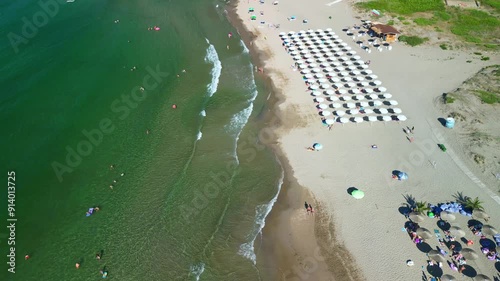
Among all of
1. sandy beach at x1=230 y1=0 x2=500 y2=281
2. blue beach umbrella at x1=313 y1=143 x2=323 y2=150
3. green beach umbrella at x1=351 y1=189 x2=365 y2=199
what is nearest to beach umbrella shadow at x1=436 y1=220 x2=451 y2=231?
sandy beach at x1=230 y1=0 x2=500 y2=281

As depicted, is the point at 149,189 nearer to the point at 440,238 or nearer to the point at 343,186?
the point at 343,186

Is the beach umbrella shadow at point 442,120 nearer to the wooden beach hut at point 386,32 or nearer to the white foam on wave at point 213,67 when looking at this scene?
the wooden beach hut at point 386,32

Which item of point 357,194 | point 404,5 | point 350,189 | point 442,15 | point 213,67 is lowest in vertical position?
point 442,15

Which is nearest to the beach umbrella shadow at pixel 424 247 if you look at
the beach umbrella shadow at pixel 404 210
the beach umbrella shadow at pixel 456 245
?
the beach umbrella shadow at pixel 456 245

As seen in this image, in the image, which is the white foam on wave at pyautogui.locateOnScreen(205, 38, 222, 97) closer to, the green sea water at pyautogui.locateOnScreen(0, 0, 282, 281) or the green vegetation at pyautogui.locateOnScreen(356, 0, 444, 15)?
the green sea water at pyautogui.locateOnScreen(0, 0, 282, 281)

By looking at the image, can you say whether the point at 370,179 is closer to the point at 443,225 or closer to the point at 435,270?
the point at 443,225

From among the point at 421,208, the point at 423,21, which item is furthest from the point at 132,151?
the point at 423,21

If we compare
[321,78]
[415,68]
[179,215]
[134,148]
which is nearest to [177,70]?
[134,148]
